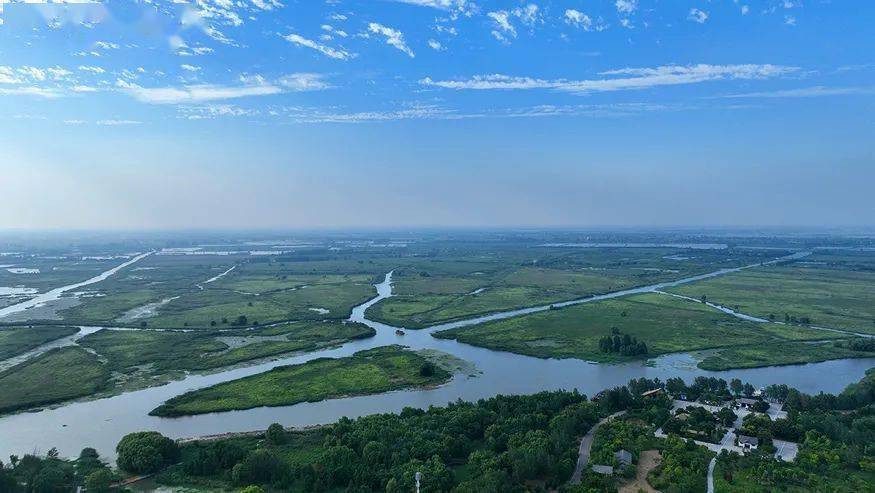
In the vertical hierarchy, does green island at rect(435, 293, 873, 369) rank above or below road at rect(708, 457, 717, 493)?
above

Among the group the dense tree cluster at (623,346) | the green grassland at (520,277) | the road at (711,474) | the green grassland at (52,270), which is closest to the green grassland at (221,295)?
the green grassland at (52,270)

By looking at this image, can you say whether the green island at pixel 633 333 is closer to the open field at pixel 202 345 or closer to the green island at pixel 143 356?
the open field at pixel 202 345

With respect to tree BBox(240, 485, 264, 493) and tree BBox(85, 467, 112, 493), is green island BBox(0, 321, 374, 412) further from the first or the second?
tree BBox(240, 485, 264, 493)

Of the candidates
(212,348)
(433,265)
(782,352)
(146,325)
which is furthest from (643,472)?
(433,265)

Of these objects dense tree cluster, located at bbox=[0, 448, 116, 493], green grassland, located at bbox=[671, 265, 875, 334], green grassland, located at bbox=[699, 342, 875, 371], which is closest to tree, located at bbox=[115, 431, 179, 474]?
dense tree cluster, located at bbox=[0, 448, 116, 493]

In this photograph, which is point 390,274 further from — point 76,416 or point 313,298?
point 76,416
